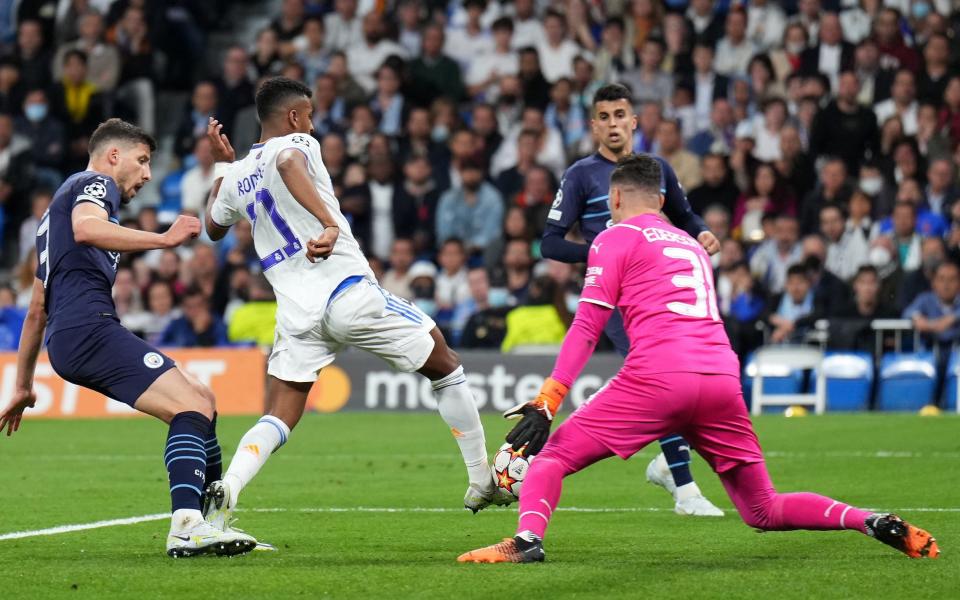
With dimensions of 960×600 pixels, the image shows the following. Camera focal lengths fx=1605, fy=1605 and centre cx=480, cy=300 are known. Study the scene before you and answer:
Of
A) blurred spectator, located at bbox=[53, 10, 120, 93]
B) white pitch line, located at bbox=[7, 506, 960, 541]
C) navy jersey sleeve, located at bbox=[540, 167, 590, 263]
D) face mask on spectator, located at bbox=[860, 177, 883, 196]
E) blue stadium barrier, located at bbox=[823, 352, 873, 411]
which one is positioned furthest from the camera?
blurred spectator, located at bbox=[53, 10, 120, 93]

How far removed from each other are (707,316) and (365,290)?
1853 mm

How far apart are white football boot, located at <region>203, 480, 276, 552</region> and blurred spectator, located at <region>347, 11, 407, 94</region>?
16.6m

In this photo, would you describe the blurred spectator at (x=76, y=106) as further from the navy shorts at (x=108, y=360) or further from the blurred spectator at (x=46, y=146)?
the navy shorts at (x=108, y=360)

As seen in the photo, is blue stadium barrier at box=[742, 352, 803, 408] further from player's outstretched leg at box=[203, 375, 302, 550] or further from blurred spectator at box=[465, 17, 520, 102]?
player's outstretched leg at box=[203, 375, 302, 550]

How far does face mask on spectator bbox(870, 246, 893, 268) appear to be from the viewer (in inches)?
752

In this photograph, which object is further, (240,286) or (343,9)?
(343,9)

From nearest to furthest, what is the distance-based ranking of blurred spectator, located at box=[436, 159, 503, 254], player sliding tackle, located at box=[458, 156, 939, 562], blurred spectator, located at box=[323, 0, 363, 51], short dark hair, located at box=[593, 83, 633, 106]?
player sliding tackle, located at box=[458, 156, 939, 562]
short dark hair, located at box=[593, 83, 633, 106]
blurred spectator, located at box=[436, 159, 503, 254]
blurred spectator, located at box=[323, 0, 363, 51]

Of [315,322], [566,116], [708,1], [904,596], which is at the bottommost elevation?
[904,596]

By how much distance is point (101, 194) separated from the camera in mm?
7684

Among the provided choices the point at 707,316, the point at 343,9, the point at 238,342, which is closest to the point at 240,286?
the point at 238,342

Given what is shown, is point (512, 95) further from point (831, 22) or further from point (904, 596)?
point (904, 596)

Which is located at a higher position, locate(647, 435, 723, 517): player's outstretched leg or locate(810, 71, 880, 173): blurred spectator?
locate(810, 71, 880, 173): blurred spectator

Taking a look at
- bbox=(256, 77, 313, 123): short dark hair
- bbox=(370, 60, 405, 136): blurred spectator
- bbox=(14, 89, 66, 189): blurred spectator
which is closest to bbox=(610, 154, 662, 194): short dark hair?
bbox=(256, 77, 313, 123): short dark hair

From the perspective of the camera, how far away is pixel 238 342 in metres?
20.5
